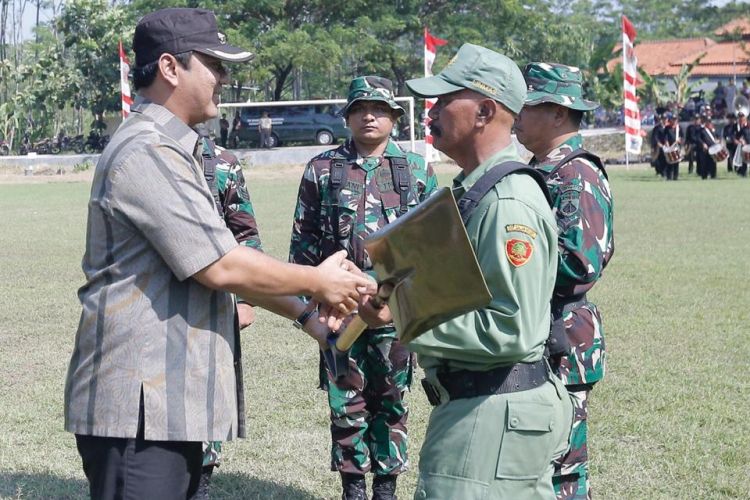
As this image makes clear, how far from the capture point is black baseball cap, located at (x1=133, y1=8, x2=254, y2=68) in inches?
123

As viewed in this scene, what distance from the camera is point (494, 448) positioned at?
299 cm

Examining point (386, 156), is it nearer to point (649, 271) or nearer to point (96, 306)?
point (96, 306)

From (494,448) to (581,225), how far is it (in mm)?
1368

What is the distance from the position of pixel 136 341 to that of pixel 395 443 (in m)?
2.64

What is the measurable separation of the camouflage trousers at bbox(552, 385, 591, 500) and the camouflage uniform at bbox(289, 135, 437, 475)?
3.86 feet

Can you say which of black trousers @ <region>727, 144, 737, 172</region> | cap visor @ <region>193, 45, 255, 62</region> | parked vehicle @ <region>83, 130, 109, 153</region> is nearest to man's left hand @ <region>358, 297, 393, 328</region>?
cap visor @ <region>193, 45, 255, 62</region>

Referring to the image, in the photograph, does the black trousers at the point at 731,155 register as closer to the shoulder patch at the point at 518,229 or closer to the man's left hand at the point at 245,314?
the man's left hand at the point at 245,314

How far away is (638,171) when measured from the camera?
3275 centimetres

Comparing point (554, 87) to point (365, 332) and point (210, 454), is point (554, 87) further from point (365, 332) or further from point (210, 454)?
point (210, 454)

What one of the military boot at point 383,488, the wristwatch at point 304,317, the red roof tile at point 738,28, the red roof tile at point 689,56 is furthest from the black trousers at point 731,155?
the red roof tile at point 689,56

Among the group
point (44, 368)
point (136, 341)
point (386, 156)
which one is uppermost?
point (386, 156)

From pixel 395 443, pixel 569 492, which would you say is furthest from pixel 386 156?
pixel 569 492

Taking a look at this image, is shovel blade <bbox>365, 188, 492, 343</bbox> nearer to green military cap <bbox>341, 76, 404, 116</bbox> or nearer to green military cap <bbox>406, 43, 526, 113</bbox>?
green military cap <bbox>406, 43, 526, 113</bbox>

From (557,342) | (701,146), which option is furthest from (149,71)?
(701,146)
